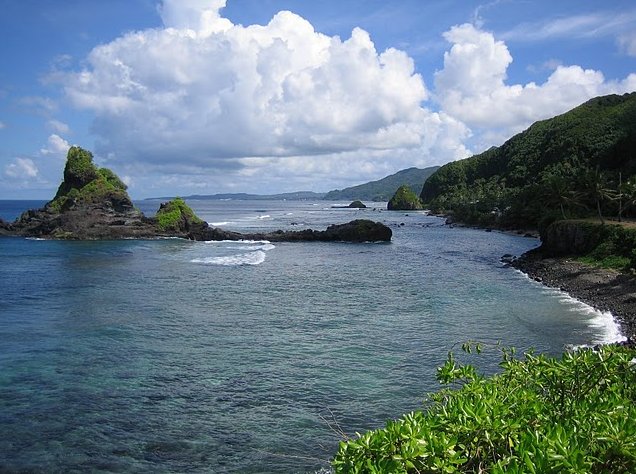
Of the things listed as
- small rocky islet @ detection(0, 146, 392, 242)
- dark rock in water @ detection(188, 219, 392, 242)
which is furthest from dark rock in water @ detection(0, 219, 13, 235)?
dark rock in water @ detection(188, 219, 392, 242)

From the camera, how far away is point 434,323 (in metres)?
31.3

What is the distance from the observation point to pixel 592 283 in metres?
43.7

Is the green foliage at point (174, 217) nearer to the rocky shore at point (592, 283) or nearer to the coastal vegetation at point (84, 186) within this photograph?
the coastal vegetation at point (84, 186)

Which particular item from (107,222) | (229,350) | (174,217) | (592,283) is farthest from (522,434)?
(107,222)

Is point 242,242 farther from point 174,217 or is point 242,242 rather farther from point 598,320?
point 598,320

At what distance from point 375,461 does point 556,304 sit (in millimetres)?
35796

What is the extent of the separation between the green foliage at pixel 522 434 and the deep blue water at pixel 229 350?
6.86 m

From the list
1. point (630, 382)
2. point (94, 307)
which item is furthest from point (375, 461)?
point (94, 307)

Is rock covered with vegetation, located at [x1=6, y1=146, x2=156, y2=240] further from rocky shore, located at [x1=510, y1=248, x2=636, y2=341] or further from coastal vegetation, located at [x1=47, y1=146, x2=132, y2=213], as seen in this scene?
rocky shore, located at [x1=510, y1=248, x2=636, y2=341]

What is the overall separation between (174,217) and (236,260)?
115ft

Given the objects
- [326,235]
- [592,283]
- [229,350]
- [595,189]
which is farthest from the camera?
[326,235]

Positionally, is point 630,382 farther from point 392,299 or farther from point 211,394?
point 392,299

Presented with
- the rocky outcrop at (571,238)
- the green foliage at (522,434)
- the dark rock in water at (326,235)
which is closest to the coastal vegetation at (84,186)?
the dark rock in water at (326,235)

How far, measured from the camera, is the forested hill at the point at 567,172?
7769cm
